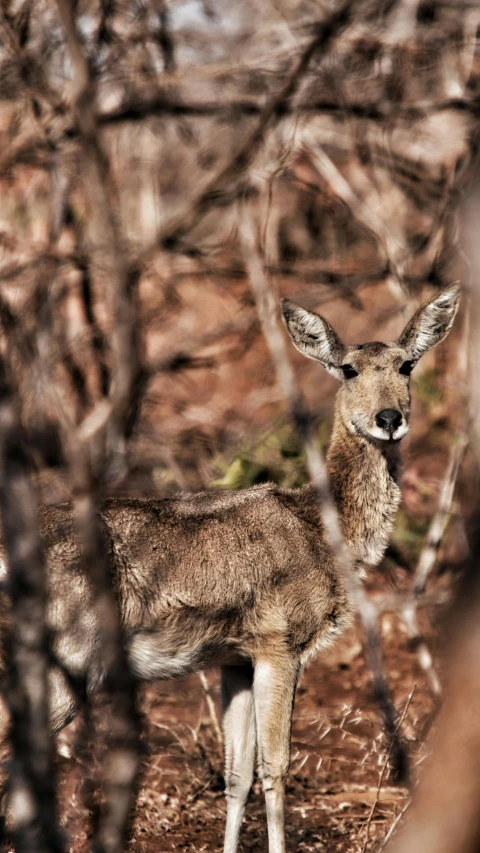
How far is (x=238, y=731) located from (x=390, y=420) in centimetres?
197

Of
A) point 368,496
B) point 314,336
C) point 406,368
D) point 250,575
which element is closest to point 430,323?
point 406,368

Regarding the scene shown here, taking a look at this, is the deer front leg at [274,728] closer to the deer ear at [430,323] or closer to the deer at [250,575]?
the deer at [250,575]

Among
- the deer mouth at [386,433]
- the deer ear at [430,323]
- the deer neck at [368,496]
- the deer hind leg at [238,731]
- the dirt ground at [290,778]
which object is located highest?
the deer ear at [430,323]

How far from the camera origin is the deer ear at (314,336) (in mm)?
6523

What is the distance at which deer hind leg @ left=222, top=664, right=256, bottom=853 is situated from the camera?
6.20 meters

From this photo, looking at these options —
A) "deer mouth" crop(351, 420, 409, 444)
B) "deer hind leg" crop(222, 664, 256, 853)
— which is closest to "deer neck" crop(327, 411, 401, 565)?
"deer mouth" crop(351, 420, 409, 444)

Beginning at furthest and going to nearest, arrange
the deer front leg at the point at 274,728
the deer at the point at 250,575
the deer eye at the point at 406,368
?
1. the deer eye at the point at 406,368
2. the deer front leg at the point at 274,728
3. the deer at the point at 250,575

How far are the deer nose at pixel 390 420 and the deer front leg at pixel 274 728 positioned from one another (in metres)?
1.34

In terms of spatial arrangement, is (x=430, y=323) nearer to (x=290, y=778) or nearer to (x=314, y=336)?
(x=314, y=336)

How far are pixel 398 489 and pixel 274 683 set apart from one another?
1.32 meters

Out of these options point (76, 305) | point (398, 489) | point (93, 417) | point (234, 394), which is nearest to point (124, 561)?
point (398, 489)

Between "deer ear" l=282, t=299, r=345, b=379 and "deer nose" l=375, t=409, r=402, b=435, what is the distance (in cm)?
63

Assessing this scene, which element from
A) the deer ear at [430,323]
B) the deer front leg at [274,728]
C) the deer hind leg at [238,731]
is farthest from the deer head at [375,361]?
the deer hind leg at [238,731]

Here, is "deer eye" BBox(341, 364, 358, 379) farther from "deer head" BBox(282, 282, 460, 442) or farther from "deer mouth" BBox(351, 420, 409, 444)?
"deer mouth" BBox(351, 420, 409, 444)
